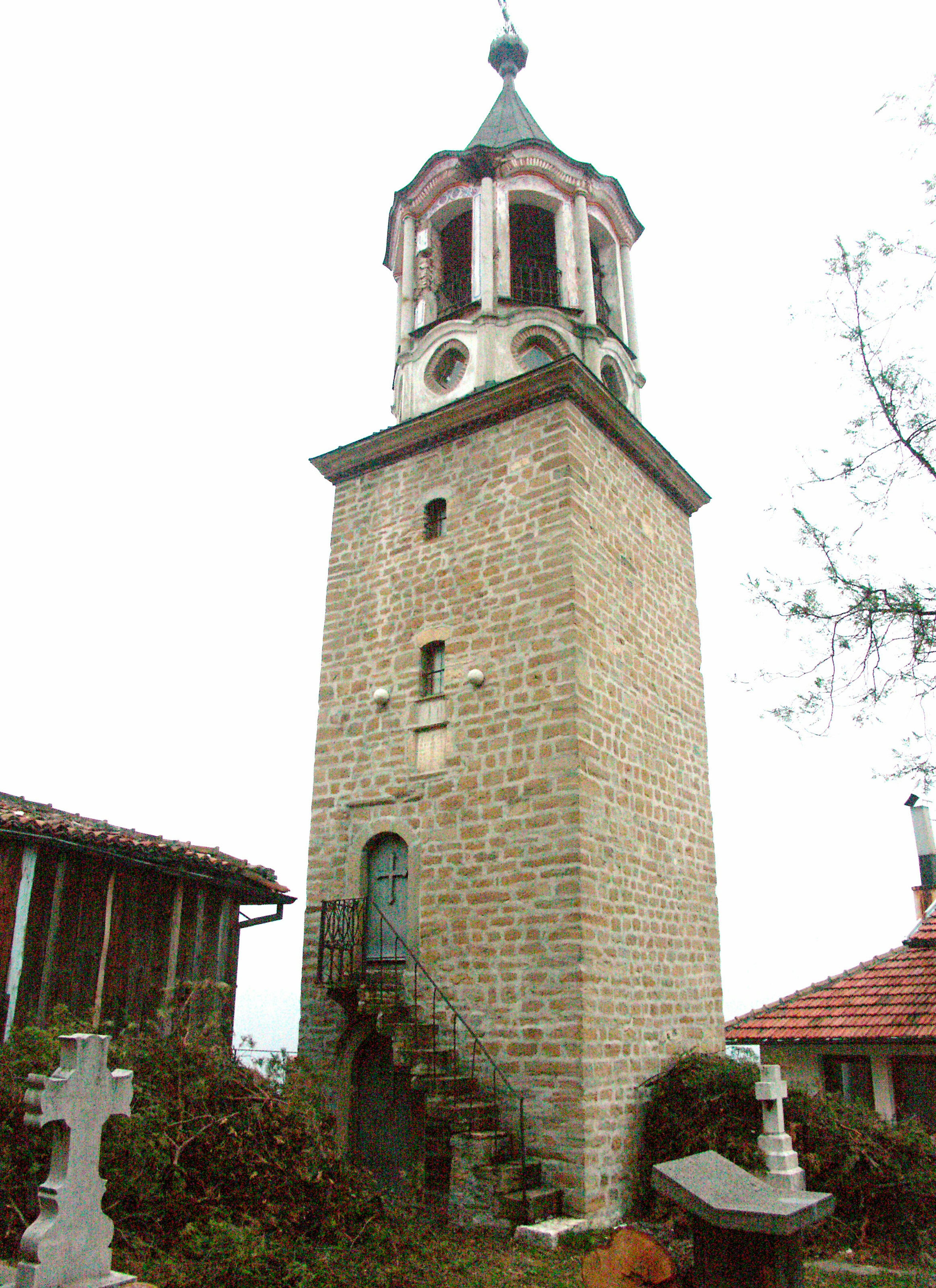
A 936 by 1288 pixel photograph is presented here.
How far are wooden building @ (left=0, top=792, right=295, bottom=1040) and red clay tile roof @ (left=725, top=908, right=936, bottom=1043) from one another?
693 centimetres

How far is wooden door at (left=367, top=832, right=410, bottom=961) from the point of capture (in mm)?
10609

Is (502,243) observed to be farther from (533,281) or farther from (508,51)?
(508,51)

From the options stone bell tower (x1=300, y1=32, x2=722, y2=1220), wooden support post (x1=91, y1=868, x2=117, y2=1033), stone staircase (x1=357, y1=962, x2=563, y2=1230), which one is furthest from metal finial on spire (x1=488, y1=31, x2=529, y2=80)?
stone staircase (x1=357, y1=962, x2=563, y2=1230)

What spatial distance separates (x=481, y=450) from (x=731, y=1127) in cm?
818

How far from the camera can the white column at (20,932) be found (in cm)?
798

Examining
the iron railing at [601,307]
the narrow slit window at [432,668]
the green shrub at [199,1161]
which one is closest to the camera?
the green shrub at [199,1161]

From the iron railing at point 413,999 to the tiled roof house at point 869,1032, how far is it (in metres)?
3.27

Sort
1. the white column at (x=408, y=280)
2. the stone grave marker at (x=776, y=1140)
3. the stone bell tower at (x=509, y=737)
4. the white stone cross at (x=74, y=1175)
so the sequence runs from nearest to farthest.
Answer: the white stone cross at (x=74, y=1175)
the stone grave marker at (x=776, y=1140)
the stone bell tower at (x=509, y=737)
the white column at (x=408, y=280)

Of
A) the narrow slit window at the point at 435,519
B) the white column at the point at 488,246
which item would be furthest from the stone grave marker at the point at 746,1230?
the white column at the point at 488,246

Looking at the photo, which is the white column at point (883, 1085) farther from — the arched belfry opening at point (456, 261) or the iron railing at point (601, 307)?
the arched belfry opening at point (456, 261)

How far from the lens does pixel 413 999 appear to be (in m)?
10.0

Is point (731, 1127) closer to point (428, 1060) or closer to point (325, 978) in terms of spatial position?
point (428, 1060)

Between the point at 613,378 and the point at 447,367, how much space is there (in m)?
2.45

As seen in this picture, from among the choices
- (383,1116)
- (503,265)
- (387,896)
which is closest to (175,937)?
(387,896)
